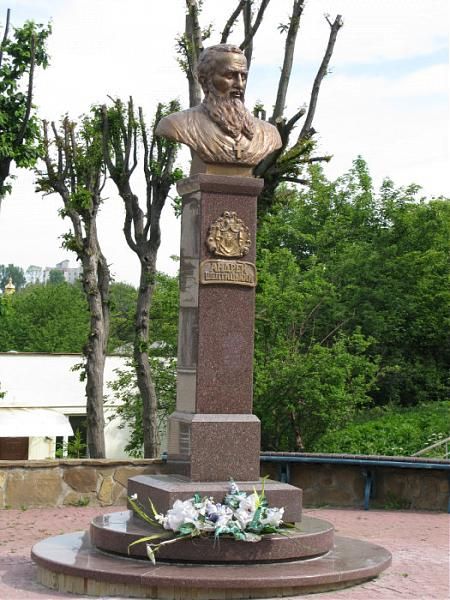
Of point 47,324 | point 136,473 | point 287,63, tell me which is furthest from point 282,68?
point 47,324

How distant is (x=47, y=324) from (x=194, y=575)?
145 feet

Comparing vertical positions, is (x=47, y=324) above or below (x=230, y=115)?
above

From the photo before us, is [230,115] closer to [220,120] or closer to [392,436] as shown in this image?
[220,120]

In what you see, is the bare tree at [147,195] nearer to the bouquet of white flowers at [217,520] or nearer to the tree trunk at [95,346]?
the tree trunk at [95,346]

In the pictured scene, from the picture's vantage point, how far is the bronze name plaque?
8.77 m

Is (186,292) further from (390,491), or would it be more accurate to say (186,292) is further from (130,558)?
(390,491)

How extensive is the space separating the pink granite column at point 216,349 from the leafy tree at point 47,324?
1606 inches

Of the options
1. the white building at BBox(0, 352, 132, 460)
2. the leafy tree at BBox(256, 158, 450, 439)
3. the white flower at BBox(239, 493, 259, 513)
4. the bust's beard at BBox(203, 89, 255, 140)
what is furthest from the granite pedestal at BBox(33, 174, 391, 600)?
the white building at BBox(0, 352, 132, 460)

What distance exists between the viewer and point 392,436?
18.7 meters

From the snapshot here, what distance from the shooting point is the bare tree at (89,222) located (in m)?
17.1

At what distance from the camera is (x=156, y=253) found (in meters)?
17.5

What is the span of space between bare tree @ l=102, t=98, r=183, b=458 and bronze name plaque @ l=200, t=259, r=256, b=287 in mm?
7951

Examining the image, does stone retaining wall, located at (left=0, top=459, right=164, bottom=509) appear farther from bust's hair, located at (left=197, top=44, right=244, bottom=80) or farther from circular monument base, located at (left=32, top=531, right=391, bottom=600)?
bust's hair, located at (left=197, top=44, right=244, bottom=80)

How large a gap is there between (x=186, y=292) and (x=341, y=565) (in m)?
2.64
